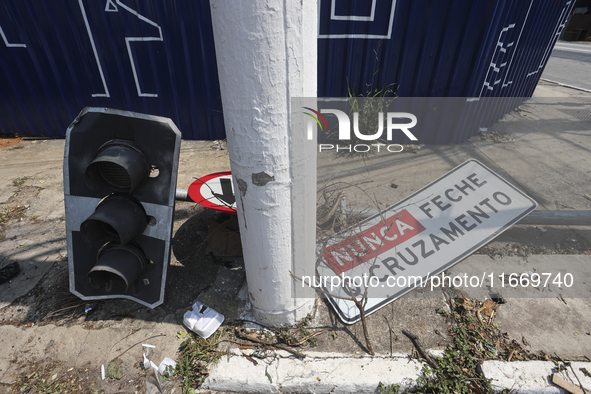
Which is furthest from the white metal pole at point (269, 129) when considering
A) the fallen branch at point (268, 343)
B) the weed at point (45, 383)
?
the weed at point (45, 383)

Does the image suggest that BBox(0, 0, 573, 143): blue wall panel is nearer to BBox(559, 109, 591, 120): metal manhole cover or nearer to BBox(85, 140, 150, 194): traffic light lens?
BBox(559, 109, 591, 120): metal manhole cover

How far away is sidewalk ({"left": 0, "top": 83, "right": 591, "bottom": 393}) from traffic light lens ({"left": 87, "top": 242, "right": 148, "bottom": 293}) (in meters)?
0.44

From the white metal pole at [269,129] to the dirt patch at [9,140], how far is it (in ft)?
20.1

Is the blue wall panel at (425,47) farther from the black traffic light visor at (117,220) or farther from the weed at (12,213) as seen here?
the weed at (12,213)

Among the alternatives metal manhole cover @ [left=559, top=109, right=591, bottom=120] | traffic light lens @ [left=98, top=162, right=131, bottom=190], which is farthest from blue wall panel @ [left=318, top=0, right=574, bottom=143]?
traffic light lens @ [left=98, top=162, right=131, bottom=190]

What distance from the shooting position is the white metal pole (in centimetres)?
136

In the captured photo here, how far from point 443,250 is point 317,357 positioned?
59.2 inches

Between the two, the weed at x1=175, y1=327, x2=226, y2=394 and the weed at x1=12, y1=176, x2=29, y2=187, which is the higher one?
the weed at x1=12, y1=176, x2=29, y2=187

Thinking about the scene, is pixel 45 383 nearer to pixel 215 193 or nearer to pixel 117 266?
pixel 117 266

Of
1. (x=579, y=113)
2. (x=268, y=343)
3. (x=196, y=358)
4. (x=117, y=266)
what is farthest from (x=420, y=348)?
(x=579, y=113)

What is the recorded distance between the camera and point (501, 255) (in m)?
3.15

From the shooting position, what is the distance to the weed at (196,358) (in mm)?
2072

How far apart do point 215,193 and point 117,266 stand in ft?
4.00

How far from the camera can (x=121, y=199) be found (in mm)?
2254
